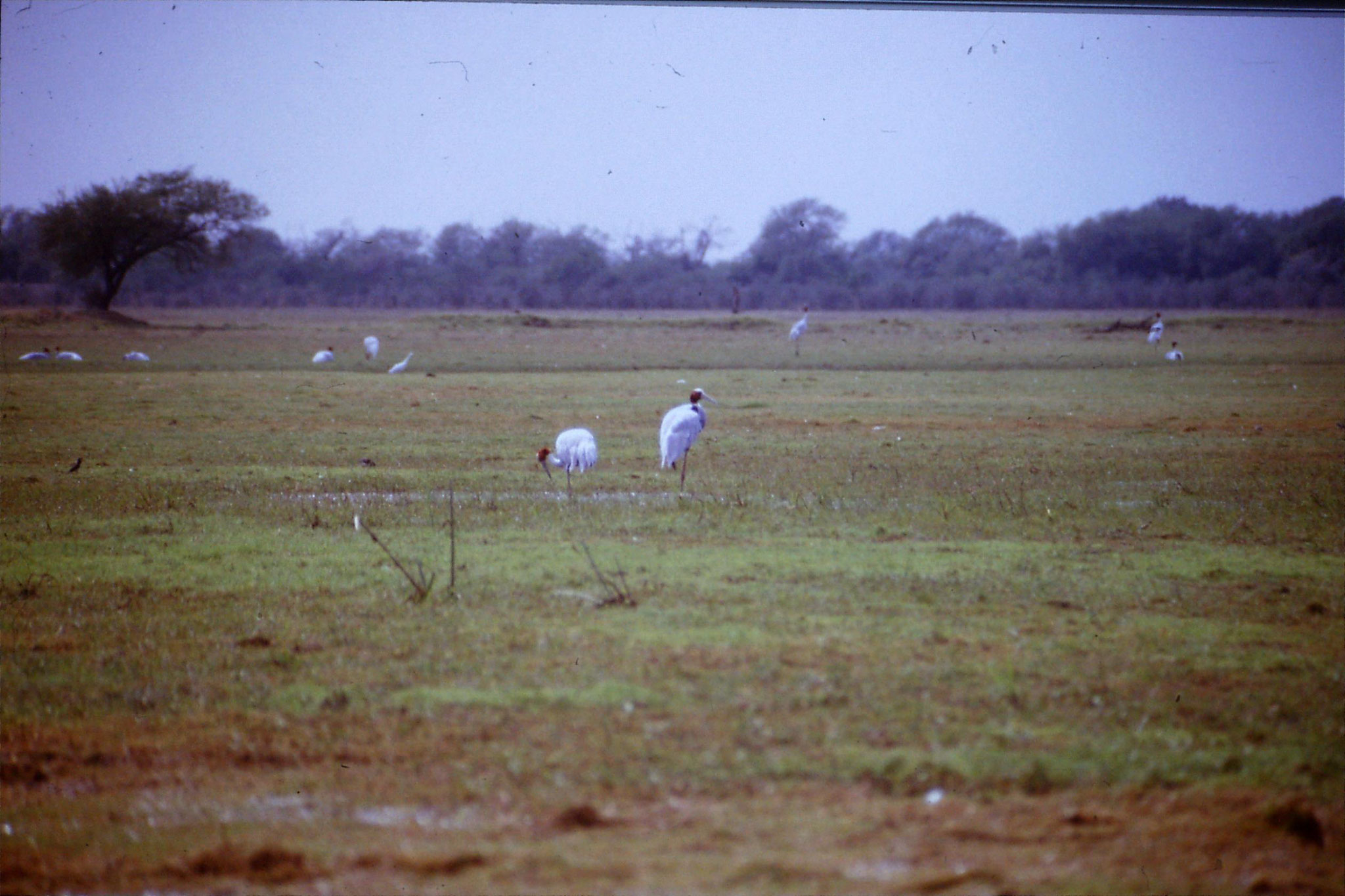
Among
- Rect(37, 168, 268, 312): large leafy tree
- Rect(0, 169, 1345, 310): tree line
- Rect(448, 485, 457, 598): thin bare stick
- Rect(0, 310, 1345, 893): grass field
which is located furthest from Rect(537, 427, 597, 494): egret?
Rect(37, 168, 268, 312): large leafy tree

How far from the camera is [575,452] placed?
11.9 meters

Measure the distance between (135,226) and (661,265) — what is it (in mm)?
30410

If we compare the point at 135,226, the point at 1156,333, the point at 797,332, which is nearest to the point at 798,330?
the point at 797,332

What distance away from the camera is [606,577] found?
25.9ft

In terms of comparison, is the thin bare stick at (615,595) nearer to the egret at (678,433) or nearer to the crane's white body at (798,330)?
the egret at (678,433)

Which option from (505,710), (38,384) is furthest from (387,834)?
(38,384)

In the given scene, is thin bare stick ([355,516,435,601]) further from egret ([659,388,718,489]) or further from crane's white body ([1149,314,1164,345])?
crane's white body ([1149,314,1164,345])

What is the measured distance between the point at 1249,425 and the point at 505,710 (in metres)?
14.7

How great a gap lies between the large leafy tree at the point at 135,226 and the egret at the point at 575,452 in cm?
2977

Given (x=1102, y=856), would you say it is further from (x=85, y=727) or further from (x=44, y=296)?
(x=44, y=296)

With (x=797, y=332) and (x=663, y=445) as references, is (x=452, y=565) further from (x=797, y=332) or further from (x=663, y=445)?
(x=797, y=332)

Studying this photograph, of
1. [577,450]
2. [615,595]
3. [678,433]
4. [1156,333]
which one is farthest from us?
[1156,333]

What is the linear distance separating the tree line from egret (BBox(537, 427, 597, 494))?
22011 mm

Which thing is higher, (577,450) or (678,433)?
(678,433)
